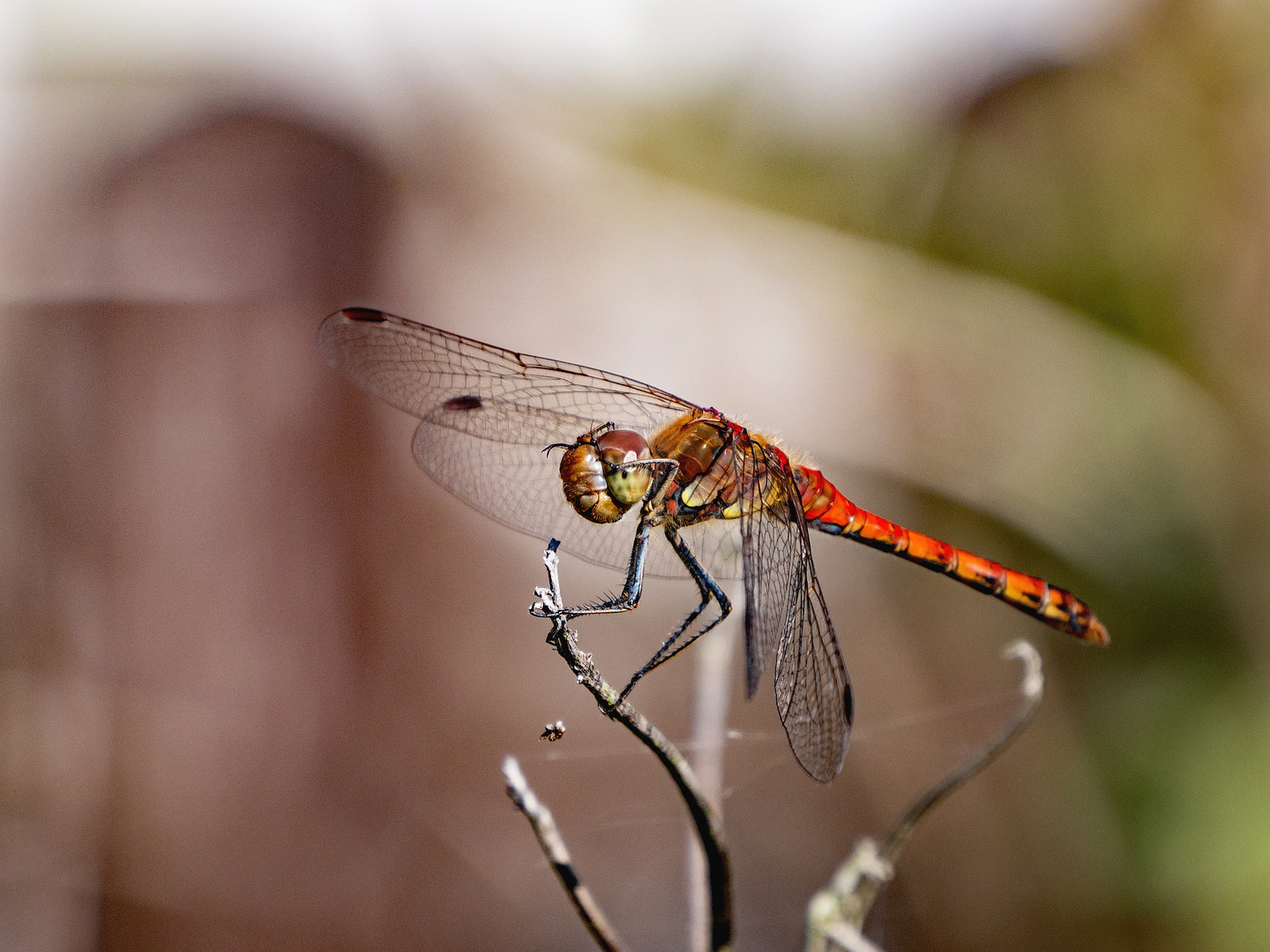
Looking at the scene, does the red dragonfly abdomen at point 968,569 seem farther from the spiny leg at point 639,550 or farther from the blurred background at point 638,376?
the blurred background at point 638,376

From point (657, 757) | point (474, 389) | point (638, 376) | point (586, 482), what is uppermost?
point (638, 376)

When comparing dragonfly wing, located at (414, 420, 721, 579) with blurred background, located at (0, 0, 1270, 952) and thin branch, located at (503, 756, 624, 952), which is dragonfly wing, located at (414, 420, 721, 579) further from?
blurred background, located at (0, 0, 1270, 952)

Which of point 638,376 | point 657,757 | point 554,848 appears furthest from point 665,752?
point 638,376

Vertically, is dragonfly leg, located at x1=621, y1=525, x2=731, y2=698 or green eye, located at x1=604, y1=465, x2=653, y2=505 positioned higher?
green eye, located at x1=604, y1=465, x2=653, y2=505

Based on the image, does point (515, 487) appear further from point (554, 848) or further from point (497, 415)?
point (554, 848)

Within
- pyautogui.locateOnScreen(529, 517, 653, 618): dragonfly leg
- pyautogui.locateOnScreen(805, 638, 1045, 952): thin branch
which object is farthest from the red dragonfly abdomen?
pyautogui.locateOnScreen(805, 638, 1045, 952): thin branch
